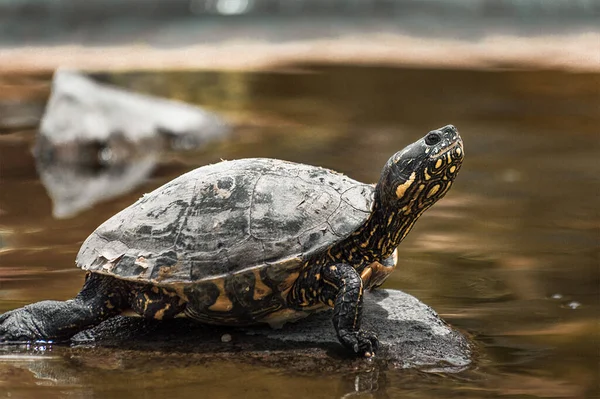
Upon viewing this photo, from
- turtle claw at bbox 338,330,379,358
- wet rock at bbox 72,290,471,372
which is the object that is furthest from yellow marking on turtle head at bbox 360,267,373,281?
turtle claw at bbox 338,330,379,358

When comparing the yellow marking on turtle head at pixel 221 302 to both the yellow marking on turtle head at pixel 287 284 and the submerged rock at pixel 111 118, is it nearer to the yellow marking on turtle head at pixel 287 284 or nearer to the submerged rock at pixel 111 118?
the yellow marking on turtle head at pixel 287 284

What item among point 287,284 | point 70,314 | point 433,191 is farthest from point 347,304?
point 70,314

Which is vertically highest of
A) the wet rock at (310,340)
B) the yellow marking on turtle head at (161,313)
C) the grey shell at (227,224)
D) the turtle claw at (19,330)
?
the grey shell at (227,224)

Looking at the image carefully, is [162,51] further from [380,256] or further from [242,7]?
[380,256]

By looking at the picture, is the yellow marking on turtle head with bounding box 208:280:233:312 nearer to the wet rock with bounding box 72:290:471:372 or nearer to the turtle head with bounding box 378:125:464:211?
the wet rock with bounding box 72:290:471:372

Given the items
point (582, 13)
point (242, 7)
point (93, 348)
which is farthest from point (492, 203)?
point (242, 7)

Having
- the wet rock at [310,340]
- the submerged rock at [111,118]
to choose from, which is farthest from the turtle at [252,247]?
the submerged rock at [111,118]
